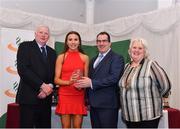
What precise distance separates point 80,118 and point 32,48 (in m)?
0.79

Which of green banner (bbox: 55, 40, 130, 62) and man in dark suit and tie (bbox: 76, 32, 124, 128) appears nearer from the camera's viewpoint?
man in dark suit and tie (bbox: 76, 32, 124, 128)

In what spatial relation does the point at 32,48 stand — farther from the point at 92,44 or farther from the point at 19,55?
the point at 92,44

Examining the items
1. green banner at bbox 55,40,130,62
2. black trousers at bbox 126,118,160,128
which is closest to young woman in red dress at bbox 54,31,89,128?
black trousers at bbox 126,118,160,128

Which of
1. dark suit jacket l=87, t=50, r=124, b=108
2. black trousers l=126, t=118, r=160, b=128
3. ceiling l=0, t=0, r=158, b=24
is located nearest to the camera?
black trousers l=126, t=118, r=160, b=128

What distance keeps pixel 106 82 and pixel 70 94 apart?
1.20 feet

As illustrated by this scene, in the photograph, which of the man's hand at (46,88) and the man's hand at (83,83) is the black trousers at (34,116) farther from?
the man's hand at (83,83)

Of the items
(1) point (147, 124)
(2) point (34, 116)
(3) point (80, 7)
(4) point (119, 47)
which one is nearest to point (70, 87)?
(2) point (34, 116)

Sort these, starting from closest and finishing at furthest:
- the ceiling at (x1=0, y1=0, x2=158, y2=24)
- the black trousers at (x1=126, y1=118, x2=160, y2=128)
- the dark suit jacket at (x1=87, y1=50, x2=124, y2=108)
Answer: the black trousers at (x1=126, y1=118, x2=160, y2=128) → the dark suit jacket at (x1=87, y1=50, x2=124, y2=108) → the ceiling at (x1=0, y1=0, x2=158, y2=24)

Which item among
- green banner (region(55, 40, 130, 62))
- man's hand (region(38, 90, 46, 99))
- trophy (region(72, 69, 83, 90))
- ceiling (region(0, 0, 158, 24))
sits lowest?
man's hand (region(38, 90, 46, 99))

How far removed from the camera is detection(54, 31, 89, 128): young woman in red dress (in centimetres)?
261

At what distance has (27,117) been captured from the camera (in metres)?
2.61

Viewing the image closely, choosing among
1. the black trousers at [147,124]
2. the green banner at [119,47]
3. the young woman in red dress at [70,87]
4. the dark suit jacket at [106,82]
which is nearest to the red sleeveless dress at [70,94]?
the young woman in red dress at [70,87]

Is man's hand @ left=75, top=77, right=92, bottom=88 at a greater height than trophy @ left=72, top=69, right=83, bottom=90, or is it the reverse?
trophy @ left=72, top=69, right=83, bottom=90

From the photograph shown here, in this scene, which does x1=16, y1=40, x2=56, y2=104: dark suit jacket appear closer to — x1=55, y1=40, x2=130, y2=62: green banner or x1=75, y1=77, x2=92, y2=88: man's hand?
x1=75, y1=77, x2=92, y2=88: man's hand
